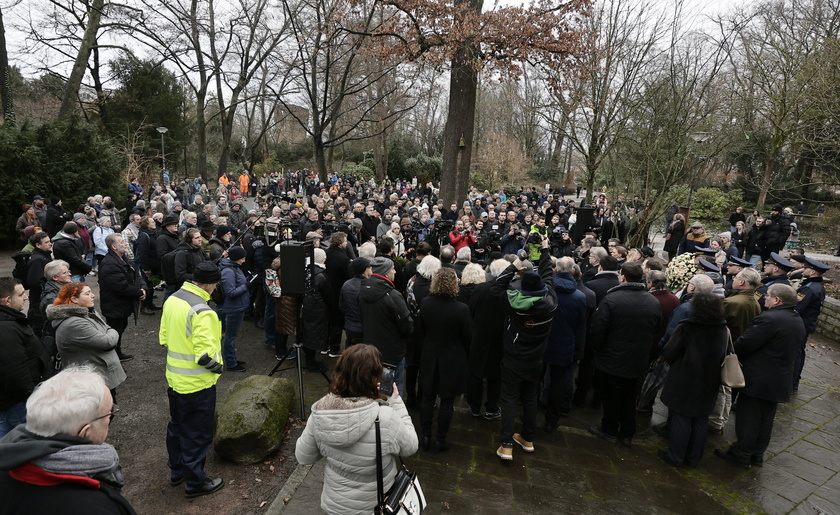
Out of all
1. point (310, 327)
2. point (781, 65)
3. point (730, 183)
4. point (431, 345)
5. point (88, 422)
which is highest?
point (781, 65)

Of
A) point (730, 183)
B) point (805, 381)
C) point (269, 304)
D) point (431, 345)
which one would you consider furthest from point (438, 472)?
point (730, 183)

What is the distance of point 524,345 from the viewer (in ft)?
13.2

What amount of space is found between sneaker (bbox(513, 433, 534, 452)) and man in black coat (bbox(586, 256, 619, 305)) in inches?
73.0

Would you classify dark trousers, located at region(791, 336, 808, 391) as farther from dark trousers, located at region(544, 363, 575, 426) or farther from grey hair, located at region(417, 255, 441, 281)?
grey hair, located at region(417, 255, 441, 281)

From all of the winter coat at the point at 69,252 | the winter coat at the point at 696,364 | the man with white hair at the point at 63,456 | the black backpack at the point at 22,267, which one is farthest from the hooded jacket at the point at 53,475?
the winter coat at the point at 69,252

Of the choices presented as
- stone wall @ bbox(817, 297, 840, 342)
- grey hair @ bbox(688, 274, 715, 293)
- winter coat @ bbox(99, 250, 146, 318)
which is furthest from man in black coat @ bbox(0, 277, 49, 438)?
stone wall @ bbox(817, 297, 840, 342)

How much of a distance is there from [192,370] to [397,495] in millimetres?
2006

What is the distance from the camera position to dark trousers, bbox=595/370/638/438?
446cm

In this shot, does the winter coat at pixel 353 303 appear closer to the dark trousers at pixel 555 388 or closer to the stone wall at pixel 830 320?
the dark trousers at pixel 555 388

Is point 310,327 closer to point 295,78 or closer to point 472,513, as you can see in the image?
point 472,513

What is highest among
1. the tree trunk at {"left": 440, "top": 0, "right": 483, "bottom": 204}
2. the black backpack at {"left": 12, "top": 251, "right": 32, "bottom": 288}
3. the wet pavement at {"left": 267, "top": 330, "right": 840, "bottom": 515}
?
the tree trunk at {"left": 440, "top": 0, "right": 483, "bottom": 204}

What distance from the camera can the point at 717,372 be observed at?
13.2 feet

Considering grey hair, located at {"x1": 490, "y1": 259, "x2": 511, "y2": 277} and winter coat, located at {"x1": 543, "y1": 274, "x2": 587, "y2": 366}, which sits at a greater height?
grey hair, located at {"x1": 490, "y1": 259, "x2": 511, "y2": 277}

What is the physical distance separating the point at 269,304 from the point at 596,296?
14.6 feet
